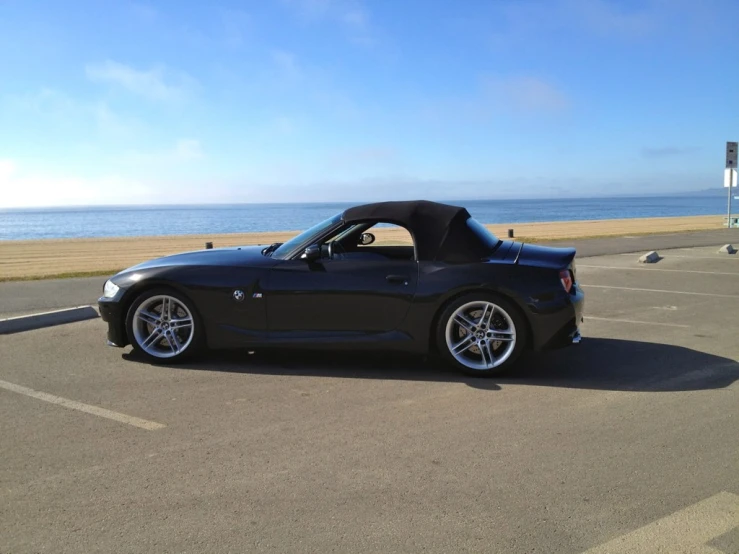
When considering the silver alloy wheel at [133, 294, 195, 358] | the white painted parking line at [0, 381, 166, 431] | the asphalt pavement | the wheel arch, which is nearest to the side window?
the wheel arch

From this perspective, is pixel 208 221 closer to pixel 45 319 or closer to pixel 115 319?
pixel 45 319

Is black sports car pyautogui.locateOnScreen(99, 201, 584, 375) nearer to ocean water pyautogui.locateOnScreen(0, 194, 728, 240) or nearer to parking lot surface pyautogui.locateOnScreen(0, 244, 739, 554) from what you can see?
parking lot surface pyautogui.locateOnScreen(0, 244, 739, 554)

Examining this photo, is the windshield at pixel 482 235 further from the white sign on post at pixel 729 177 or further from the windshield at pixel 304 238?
the white sign on post at pixel 729 177

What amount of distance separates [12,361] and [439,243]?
4.06 meters

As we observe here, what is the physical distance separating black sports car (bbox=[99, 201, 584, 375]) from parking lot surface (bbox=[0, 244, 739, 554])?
0.30 metres

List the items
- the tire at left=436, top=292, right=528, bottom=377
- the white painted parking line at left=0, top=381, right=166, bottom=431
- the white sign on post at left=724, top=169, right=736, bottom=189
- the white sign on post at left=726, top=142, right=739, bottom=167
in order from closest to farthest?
1. the white painted parking line at left=0, top=381, right=166, bottom=431
2. the tire at left=436, top=292, right=528, bottom=377
3. the white sign on post at left=726, top=142, right=739, bottom=167
4. the white sign on post at left=724, top=169, right=736, bottom=189

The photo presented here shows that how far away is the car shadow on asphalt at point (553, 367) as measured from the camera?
216 inches

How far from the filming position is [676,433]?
168 inches

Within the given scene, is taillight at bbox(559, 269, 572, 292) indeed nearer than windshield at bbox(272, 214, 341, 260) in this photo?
Yes

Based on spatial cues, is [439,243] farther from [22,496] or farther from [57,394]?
[22,496]

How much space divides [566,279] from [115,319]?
4.04 meters

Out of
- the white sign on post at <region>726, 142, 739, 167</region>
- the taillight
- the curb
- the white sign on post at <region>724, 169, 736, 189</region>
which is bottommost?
the curb

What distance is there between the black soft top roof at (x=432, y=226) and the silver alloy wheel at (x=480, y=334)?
0.47 meters

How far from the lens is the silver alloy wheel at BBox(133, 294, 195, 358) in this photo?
6.09 metres
